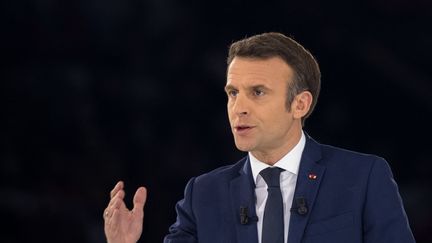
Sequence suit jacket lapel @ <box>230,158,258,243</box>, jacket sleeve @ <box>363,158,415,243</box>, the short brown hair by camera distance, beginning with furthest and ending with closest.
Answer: the short brown hair < suit jacket lapel @ <box>230,158,258,243</box> < jacket sleeve @ <box>363,158,415,243</box>

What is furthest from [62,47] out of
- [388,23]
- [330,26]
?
[388,23]

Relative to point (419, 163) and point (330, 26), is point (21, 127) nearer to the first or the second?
point (330, 26)

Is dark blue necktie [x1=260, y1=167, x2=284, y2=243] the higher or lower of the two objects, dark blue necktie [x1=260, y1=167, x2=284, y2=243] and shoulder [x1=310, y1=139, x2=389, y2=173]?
the lower

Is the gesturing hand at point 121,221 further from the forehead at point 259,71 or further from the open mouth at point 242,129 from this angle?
the forehead at point 259,71

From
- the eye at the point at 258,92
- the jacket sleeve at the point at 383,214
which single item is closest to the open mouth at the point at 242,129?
the eye at the point at 258,92

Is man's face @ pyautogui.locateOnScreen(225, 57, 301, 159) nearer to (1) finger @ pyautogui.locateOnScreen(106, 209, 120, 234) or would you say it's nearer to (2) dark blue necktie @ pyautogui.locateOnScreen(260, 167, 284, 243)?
(2) dark blue necktie @ pyautogui.locateOnScreen(260, 167, 284, 243)

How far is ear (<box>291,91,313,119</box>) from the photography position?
107 inches

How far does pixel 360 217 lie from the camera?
98.5 inches

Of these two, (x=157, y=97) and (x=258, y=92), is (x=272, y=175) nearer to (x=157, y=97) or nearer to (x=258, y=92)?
(x=258, y=92)

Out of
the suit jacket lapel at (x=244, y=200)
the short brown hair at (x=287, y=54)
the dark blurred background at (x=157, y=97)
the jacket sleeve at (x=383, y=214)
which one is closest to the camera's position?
the jacket sleeve at (x=383, y=214)

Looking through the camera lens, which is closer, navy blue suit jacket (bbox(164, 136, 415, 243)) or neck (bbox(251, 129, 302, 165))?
navy blue suit jacket (bbox(164, 136, 415, 243))

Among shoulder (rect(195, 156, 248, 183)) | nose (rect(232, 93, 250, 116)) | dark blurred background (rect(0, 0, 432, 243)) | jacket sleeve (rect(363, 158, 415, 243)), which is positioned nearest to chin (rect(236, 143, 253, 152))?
nose (rect(232, 93, 250, 116))

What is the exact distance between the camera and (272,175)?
8.69 feet

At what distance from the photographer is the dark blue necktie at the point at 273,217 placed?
2.53 m
